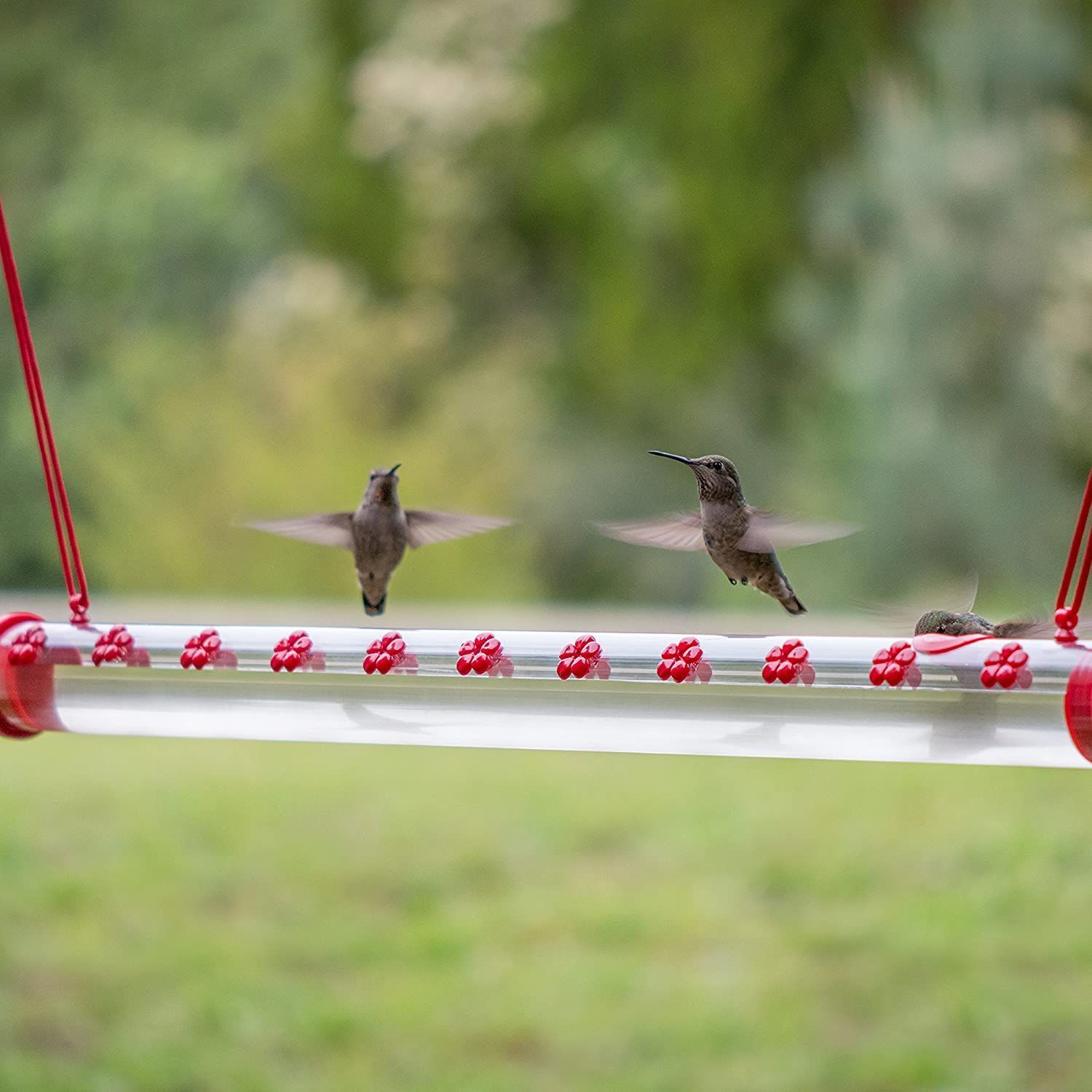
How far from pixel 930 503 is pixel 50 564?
4230mm

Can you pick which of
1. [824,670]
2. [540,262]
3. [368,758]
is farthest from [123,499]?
[824,670]

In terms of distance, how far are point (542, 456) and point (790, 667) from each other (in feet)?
22.1

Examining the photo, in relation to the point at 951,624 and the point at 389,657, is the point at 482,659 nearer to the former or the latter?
the point at 389,657

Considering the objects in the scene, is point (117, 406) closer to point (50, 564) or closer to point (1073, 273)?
point (50, 564)

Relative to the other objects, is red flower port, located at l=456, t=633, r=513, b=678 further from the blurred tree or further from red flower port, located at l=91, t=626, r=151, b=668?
the blurred tree

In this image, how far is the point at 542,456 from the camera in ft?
25.8

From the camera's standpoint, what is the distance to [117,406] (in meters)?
8.07

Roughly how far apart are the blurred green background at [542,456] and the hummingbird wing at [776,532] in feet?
0.23

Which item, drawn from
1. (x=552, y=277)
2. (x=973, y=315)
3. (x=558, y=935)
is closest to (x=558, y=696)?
(x=558, y=935)

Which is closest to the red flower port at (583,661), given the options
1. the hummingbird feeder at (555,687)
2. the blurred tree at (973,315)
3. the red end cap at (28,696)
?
the hummingbird feeder at (555,687)

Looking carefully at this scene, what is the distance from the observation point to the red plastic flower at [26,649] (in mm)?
1323

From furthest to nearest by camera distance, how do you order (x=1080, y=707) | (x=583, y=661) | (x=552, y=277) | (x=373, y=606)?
(x=552, y=277) → (x=373, y=606) → (x=583, y=661) → (x=1080, y=707)

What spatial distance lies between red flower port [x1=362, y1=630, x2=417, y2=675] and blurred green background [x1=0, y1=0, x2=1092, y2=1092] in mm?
391

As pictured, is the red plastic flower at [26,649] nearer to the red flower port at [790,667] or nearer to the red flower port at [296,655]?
the red flower port at [296,655]
